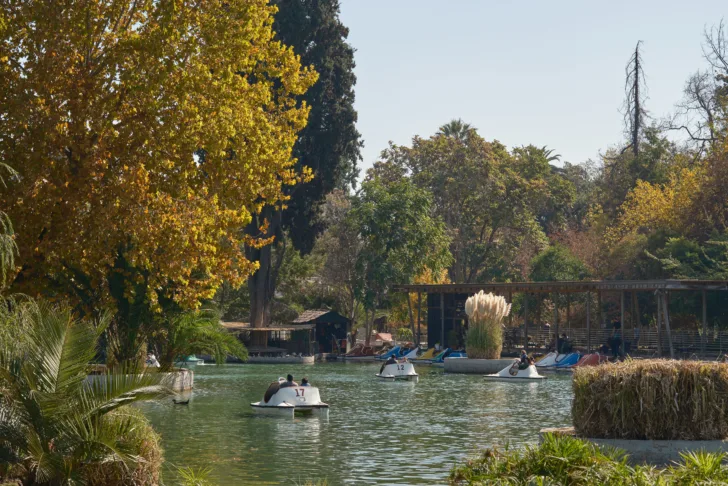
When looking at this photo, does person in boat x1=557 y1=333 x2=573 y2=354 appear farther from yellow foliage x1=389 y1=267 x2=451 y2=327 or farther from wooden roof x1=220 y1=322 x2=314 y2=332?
yellow foliage x1=389 y1=267 x2=451 y2=327

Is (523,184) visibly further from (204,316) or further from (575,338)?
(204,316)

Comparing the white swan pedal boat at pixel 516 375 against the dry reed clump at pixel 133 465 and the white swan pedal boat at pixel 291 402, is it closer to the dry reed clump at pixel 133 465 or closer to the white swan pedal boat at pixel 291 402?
the white swan pedal boat at pixel 291 402

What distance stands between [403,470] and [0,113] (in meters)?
10.8

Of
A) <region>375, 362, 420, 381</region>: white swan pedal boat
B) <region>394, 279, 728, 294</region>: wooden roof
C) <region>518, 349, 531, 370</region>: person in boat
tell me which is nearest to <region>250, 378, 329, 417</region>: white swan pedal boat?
<region>375, 362, 420, 381</region>: white swan pedal boat

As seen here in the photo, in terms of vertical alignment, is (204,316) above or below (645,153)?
below

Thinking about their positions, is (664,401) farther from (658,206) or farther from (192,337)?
(658,206)

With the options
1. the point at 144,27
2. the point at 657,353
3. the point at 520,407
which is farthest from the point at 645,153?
the point at 144,27

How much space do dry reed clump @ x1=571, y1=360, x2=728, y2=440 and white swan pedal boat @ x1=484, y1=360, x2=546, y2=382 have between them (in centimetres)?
2823

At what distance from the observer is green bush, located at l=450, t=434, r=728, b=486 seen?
11094mm

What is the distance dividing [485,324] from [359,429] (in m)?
25.1

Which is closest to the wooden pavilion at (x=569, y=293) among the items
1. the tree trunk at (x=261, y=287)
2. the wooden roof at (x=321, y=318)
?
the wooden roof at (x=321, y=318)

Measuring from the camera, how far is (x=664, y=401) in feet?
48.8

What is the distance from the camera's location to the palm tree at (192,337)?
32.2m

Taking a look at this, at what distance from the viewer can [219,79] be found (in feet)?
68.6
